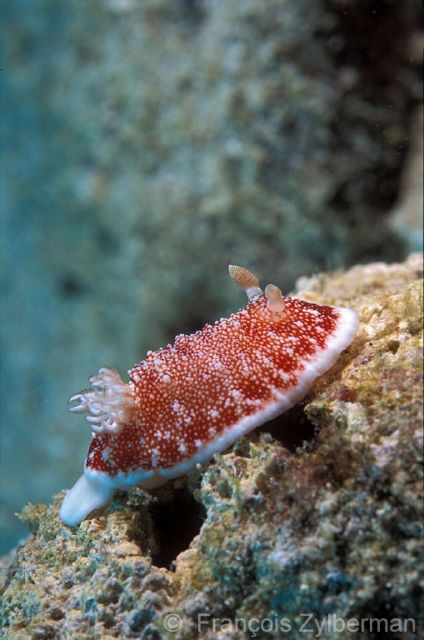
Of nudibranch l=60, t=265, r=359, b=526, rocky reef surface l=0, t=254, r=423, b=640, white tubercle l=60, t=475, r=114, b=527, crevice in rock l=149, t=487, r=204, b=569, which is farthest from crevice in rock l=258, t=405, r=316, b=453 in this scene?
white tubercle l=60, t=475, r=114, b=527

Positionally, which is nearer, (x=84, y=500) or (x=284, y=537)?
(x=284, y=537)

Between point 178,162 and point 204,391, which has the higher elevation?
point 178,162

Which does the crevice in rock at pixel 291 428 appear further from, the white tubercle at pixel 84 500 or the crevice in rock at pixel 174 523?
the white tubercle at pixel 84 500

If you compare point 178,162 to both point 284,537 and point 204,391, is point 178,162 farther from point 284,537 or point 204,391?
point 284,537

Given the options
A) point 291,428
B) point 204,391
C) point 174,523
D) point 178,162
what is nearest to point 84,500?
point 174,523

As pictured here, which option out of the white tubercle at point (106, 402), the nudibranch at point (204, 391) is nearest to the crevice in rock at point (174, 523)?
the nudibranch at point (204, 391)

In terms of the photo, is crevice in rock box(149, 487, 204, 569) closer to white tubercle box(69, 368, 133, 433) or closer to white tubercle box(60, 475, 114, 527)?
white tubercle box(60, 475, 114, 527)

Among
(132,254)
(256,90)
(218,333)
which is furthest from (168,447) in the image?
(132,254)
